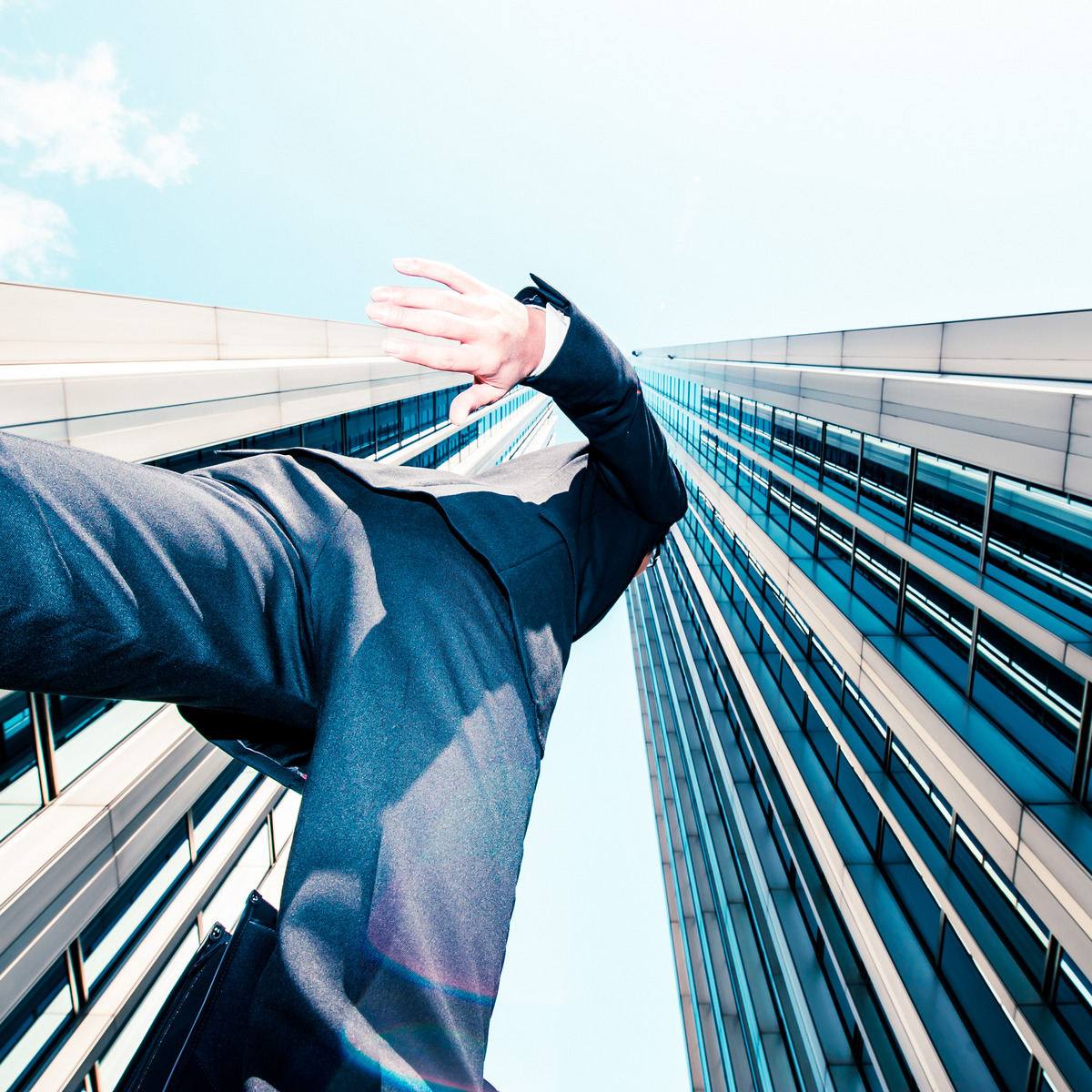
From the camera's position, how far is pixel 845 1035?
430 inches

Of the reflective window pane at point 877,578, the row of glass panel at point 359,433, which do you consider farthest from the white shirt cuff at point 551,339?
the reflective window pane at point 877,578

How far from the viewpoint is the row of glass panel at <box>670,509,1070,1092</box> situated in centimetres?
729

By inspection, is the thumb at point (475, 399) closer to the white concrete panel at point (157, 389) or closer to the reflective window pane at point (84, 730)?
the white concrete panel at point (157, 389)

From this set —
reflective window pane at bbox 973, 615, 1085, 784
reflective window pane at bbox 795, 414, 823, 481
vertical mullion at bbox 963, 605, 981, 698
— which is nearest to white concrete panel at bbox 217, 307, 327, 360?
reflective window pane at bbox 795, 414, 823, 481

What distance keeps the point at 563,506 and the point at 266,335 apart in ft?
37.8

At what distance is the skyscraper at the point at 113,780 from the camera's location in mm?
6336

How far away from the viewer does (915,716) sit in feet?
27.2

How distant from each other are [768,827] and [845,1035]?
5602 mm

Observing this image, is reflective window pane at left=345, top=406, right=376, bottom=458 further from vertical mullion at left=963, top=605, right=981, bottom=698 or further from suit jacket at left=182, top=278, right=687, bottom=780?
suit jacket at left=182, top=278, right=687, bottom=780

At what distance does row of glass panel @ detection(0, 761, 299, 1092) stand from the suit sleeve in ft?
30.6

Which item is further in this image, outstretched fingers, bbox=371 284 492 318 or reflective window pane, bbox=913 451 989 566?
reflective window pane, bbox=913 451 989 566

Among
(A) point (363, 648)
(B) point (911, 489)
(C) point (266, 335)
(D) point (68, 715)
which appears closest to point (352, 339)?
(C) point (266, 335)

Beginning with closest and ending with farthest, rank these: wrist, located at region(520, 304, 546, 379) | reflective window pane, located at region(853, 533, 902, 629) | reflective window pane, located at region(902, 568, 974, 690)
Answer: wrist, located at region(520, 304, 546, 379) → reflective window pane, located at region(902, 568, 974, 690) → reflective window pane, located at region(853, 533, 902, 629)

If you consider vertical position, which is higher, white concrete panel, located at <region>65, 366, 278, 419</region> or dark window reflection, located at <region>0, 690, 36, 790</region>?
white concrete panel, located at <region>65, 366, 278, 419</region>
